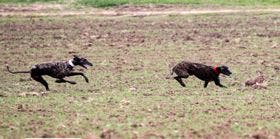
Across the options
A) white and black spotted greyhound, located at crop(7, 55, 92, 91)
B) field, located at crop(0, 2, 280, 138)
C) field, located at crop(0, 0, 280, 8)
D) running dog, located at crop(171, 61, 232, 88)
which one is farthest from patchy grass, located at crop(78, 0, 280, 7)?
white and black spotted greyhound, located at crop(7, 55, 92, 91)

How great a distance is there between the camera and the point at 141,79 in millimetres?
19781

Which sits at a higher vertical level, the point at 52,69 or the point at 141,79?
the point at 52,69

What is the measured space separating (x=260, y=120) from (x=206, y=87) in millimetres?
4511

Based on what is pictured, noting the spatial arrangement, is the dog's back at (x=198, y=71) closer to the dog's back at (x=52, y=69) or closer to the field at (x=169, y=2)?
the dog's back at (x=52, y=69)

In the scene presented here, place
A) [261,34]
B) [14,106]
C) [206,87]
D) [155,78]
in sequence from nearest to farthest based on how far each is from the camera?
[14,106]
[206,87]
[155,78]
[261,34]

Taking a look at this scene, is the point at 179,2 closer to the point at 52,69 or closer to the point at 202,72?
the point at 202,72

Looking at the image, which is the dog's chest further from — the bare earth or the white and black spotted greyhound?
the bare earth

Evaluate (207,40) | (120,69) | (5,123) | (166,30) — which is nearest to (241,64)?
(120,69)

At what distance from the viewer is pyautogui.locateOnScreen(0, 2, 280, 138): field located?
13.5 meters

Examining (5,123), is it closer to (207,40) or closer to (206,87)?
(206,87)

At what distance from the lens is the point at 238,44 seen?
1043 inches

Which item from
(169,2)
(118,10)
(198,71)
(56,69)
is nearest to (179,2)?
(169,2)

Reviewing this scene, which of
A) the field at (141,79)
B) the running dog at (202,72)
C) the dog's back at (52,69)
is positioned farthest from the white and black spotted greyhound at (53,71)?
the running dog at (202,72)


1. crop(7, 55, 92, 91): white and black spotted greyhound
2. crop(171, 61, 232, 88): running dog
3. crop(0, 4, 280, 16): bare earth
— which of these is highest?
crop(7, 55, 92, 91): white and black spotted greyhound
